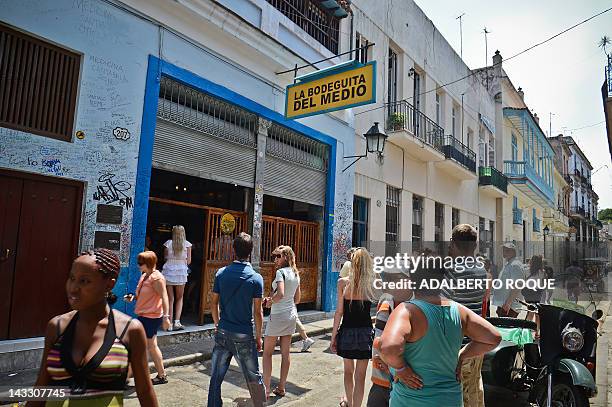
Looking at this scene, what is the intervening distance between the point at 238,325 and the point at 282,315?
3.82ft

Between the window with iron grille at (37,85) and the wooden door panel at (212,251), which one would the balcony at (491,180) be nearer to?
the wooden door panel at (212,251)

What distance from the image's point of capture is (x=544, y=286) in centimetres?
564

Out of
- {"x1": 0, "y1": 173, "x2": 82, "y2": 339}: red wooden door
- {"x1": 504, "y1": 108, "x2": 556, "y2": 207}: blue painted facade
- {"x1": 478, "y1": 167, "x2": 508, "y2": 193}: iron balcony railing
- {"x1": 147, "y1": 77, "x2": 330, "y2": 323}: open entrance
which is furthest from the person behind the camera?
{"x1": 504, "y1": 108, "x2": 556, "y2": 207}: blue painted facade

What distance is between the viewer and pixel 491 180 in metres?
19.6

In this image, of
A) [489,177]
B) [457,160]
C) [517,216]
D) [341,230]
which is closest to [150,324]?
[341,230]

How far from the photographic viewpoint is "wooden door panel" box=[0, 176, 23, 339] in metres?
4.99

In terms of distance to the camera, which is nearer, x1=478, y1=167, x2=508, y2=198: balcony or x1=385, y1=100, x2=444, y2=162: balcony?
x1=385, y1=100, x2=444, y2=162: balcony

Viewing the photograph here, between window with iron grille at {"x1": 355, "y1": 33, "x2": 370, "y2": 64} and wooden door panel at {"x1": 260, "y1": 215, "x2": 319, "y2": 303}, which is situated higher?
window with iron grille at {"x1": 355, "y1": 33, "x2": 370, "y2": 64}

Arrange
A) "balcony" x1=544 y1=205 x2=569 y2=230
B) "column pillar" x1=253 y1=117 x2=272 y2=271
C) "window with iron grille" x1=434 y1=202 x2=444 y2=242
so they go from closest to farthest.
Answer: "column pillar" x1=253 y1=117 x2=272 y2=271
"window with iron grille" x1=434 y1=202 x2=444 y2=242
"balcony" x1=544 y1=205 x2=569 y2=230

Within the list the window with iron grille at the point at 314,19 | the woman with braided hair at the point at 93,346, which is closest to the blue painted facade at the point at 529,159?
the window with iron grille at the point at 314,19

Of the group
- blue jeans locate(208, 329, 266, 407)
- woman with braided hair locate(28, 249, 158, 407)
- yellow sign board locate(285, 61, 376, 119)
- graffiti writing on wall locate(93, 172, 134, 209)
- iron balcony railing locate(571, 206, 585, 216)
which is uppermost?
iron balcony railing locate(571, 206, 585, 216)

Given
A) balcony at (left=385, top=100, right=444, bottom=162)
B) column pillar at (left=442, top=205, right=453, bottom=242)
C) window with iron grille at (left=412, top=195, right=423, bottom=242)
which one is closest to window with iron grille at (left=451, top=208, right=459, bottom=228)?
column pillar at (left=442, top=205, right=453, bottom=242)

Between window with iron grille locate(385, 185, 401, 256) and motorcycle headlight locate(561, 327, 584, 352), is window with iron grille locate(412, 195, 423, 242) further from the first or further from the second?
motorcycle headlight locate(561, 327, 584, 352)

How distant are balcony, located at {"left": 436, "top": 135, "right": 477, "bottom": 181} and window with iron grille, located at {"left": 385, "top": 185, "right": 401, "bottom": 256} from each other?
121 inches
